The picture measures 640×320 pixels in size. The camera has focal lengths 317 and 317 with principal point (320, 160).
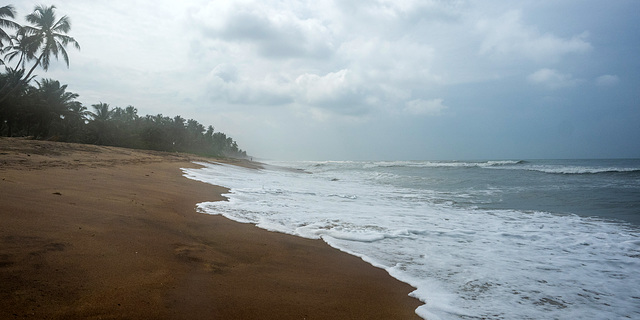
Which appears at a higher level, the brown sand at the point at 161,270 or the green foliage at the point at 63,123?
the green foliage at the point at 63,123

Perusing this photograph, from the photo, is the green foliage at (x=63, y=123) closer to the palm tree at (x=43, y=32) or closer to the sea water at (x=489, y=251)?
the palm tree at (x=43, y=32)

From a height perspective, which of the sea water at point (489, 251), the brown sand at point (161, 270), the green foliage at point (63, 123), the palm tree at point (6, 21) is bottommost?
the sea water at point (489, 251)

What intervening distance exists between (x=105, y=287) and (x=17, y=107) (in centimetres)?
3552

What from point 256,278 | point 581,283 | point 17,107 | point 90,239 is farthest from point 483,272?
point 17,107

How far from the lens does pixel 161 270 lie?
2.60m

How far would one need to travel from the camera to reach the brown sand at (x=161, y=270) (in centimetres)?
201

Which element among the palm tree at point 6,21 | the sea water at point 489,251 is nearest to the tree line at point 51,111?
the palm tree at point 6,21

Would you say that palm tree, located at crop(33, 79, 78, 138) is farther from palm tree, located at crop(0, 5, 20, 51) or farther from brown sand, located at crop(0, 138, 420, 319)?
brown sand, located at crop(0, 138, 420, 319)

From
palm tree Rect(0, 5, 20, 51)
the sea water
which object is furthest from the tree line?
the sea water

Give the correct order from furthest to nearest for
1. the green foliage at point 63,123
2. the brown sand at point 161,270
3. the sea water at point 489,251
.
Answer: the green foliage at point 63,123
the sea water at point 489,251
the brown sand at point 161,270

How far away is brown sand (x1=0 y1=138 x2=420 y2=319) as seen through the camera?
2.01 meters

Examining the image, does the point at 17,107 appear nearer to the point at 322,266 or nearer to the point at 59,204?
the point at 59,204

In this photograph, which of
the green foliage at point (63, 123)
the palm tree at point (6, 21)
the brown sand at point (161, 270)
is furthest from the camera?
the green foliage at point (63, 123)

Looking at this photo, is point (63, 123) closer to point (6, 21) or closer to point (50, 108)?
point (50, 108)
